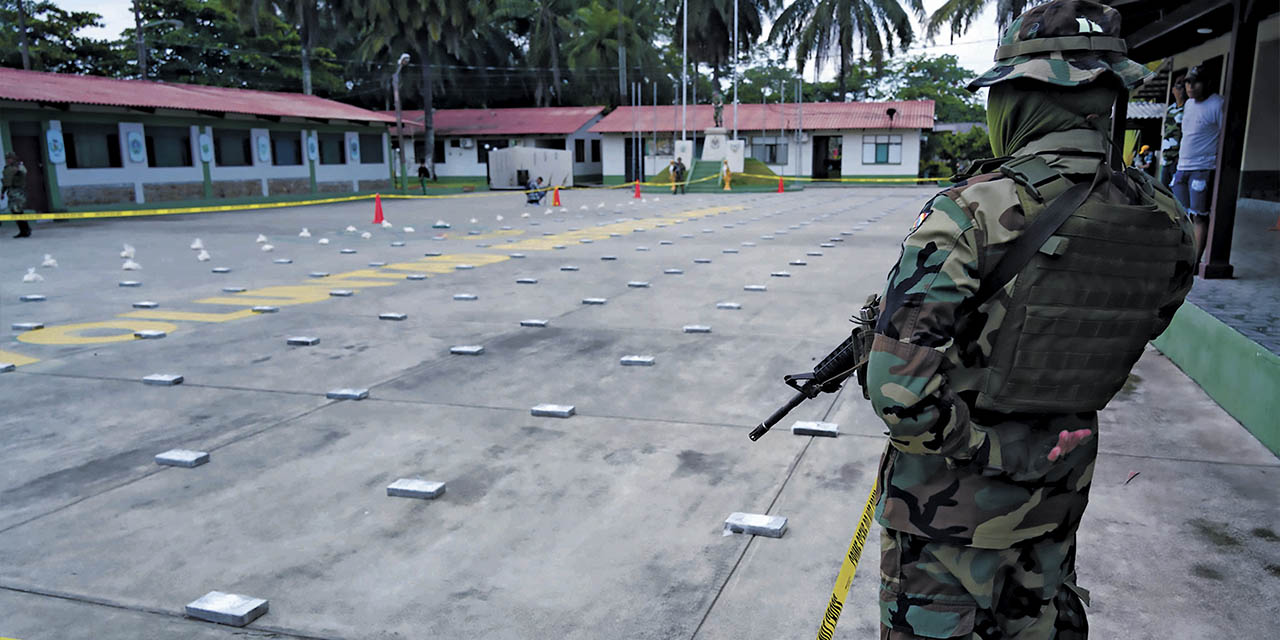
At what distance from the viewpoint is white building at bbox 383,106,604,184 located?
42.4 meters

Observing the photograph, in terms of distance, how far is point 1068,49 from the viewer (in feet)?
5.86

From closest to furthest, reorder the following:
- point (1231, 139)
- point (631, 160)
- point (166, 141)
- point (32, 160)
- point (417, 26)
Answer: point (1231, 139), point (32, 160), point (166, 141), point (417, 26), point (631, 160)

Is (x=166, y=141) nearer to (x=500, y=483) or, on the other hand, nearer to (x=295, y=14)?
(x=295, y=14)

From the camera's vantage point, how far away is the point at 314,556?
3236 millimetres

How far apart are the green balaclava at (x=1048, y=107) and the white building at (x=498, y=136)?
4071 cm

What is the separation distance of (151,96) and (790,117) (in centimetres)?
2639

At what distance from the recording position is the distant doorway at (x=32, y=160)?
20359 millimetres

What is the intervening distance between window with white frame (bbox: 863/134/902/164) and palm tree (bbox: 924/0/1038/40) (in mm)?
5370

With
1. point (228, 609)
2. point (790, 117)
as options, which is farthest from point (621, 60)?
point (228, 609)

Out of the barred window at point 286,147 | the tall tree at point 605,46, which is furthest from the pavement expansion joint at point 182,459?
the tall tree at point 605,46

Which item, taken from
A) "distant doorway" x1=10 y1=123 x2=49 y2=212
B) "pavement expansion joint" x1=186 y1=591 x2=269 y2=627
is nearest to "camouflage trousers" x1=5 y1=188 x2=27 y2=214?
"distant doorway" x1=10 y1=123 x2=49 y2=212

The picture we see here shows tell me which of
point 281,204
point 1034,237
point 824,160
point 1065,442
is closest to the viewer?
point 1034,237

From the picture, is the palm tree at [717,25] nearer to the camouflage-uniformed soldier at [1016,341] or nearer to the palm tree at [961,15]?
the palm tree at [961,15]

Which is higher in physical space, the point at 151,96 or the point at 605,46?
the point at 605,46
